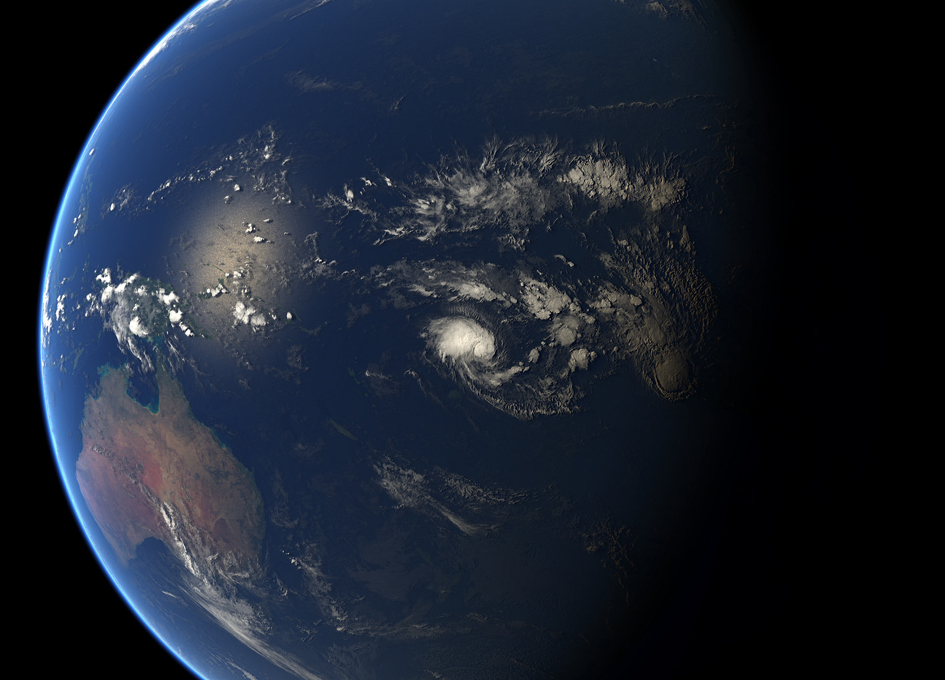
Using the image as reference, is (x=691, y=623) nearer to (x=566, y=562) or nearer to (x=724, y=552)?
(x=724, y=552)

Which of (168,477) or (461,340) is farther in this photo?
(168,477)

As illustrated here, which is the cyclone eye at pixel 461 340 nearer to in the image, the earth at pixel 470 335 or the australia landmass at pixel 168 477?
the earth at pixel 470 335

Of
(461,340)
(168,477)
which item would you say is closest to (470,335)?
(461,340)

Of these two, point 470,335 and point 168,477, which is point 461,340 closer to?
point 470,335

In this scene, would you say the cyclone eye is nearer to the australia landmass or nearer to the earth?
the earth

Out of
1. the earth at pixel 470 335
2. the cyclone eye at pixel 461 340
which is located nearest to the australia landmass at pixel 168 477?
the earth at pixel 470 335

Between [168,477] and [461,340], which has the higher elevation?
[461,340]
